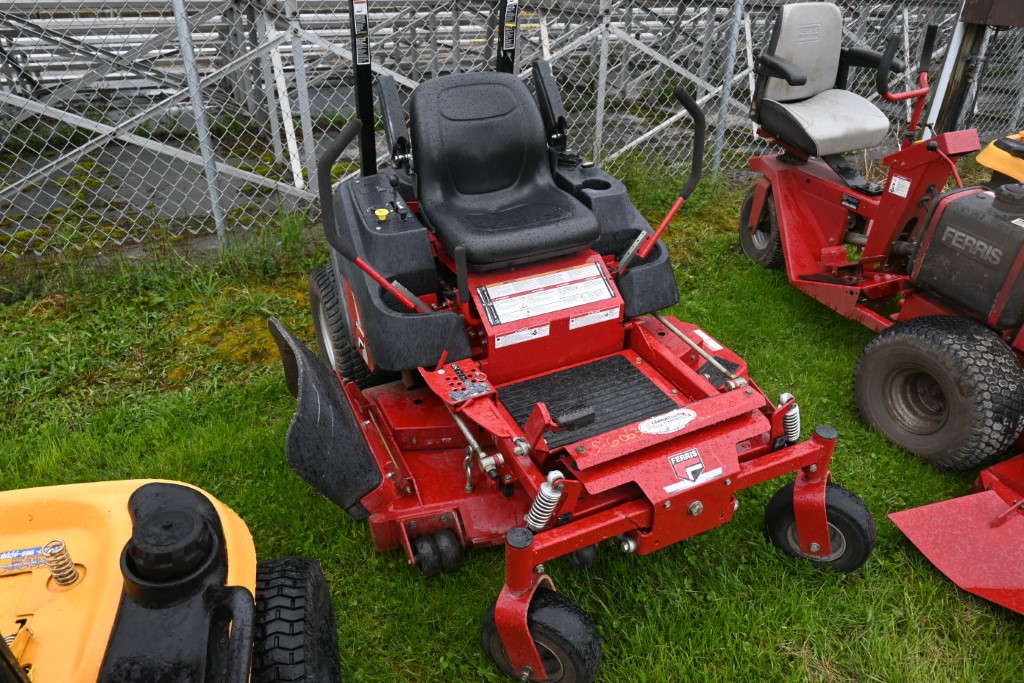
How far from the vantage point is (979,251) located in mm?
3008

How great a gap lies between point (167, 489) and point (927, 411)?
293cm

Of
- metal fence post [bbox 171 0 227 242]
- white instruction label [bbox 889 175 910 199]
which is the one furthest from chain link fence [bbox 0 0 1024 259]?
white instruction label [bbox 889 175 910 199]

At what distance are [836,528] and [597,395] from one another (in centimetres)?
90

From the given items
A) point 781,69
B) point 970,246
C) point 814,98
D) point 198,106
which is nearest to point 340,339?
point 198,106

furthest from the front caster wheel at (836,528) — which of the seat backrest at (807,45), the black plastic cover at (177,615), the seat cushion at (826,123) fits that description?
the seat backrest at (807,45)

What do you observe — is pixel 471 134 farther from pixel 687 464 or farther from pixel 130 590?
pixel 130 590

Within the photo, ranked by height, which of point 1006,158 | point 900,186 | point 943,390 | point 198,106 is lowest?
point 943,390

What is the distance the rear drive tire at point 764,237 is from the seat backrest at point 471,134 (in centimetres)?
201

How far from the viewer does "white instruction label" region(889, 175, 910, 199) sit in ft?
11.7

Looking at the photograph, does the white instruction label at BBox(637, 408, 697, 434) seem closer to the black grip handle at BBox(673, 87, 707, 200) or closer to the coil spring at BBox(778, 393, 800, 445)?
the coil spring at BBox(778, 393, 800, 445)

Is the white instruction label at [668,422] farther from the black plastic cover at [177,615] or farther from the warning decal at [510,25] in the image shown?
the warning decal at [510,25]

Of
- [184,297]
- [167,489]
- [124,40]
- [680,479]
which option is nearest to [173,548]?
[167,489]

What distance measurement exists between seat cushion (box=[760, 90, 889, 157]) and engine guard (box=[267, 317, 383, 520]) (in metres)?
2.92

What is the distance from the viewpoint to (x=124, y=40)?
6102 mm
